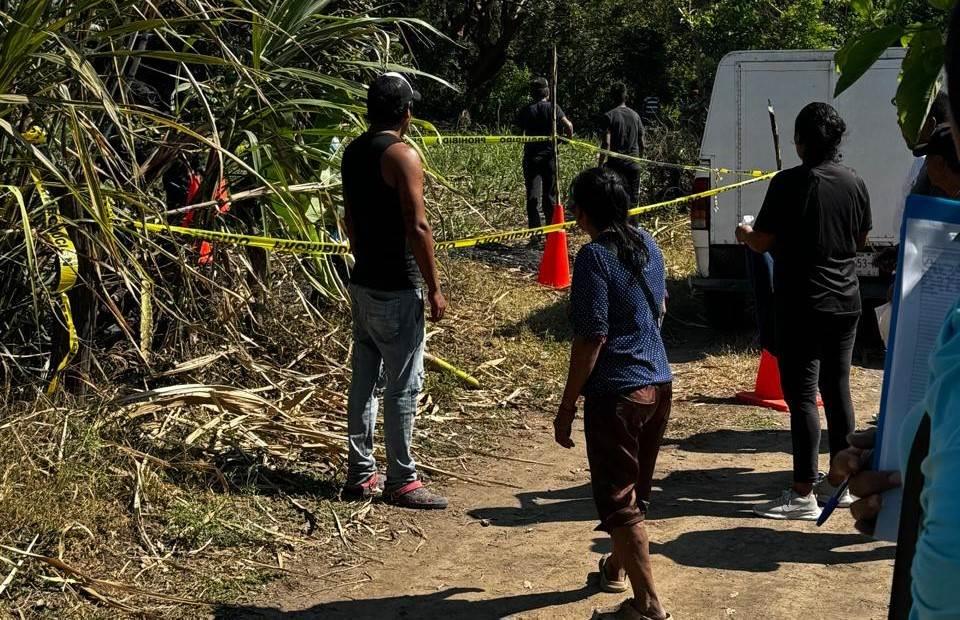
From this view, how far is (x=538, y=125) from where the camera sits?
13.2m

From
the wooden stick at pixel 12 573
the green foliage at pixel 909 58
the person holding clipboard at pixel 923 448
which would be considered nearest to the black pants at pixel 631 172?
the wooden stick at pixel 12 573

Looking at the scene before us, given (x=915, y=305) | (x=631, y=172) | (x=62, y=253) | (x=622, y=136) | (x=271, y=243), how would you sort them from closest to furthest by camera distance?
1. (x=915, y=305)
2. (x=62, y=253)
3. (x=271, y=243)
4. (x=631, y=172)
5. (x=622, y=136)

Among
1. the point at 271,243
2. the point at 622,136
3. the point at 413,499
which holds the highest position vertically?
the point at 622,136

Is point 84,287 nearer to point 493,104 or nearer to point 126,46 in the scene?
point 126,46

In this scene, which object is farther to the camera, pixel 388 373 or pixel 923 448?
pixel 388 373

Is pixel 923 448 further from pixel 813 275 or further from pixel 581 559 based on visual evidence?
pixel 813 275

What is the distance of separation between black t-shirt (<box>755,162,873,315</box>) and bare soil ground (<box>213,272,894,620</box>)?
3.56ft

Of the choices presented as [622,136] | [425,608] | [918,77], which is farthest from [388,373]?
[622,136]

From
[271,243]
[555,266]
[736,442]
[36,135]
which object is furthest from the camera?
[555,266]

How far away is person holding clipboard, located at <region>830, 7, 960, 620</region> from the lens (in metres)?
1.28

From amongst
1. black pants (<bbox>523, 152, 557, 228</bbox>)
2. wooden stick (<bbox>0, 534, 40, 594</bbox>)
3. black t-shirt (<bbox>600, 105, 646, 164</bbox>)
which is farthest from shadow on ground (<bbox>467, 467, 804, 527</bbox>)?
black t-shirt (<bbox>600, 105, 646, 164</bbox>)

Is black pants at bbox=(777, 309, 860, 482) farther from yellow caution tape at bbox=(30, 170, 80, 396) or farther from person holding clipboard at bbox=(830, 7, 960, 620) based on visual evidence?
person holding clipboard at bbox=(830, 7, 960, 620)

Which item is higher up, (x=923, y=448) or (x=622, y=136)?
(x=622, y=136)

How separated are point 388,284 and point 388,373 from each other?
1.45 ft
